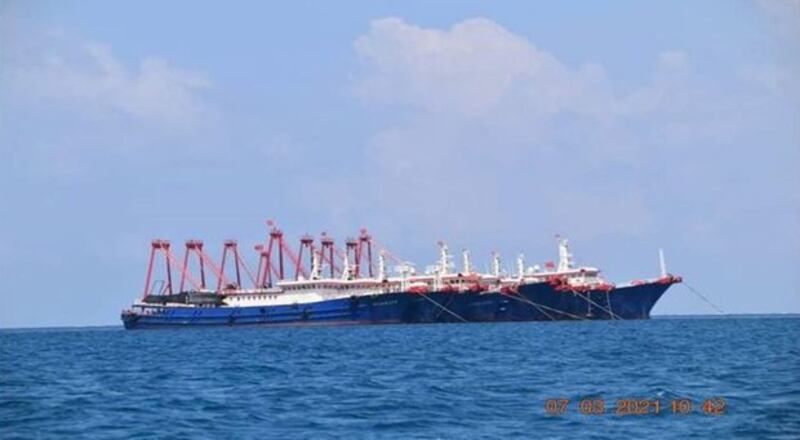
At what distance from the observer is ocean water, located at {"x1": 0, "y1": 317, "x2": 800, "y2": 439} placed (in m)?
35.2

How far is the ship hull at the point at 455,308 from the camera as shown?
458ft

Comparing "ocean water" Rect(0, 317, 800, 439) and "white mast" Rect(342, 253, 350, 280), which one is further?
"white mast" Rect(342, 253, 350, 280)

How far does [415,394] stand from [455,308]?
99.4 meters

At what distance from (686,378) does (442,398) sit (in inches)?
490

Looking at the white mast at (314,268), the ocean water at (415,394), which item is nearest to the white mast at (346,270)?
the white mast at (314,268)

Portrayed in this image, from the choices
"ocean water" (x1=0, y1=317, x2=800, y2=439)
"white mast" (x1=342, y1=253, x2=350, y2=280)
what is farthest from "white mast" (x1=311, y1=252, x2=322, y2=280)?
"ocean water" (x1=0, y1=317, x2=800, y2=439)

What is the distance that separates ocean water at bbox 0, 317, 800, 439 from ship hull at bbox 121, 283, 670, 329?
6537 centimetres

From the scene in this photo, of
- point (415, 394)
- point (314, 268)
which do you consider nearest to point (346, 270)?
point (314, 268)

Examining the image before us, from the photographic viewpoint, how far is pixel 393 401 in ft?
137

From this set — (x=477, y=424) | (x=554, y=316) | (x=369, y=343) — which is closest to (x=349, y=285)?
(x=554, y=316)

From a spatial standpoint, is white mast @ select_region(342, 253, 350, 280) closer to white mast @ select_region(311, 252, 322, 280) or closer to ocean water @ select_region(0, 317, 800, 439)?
white mast @ select_region(311, 252, 322, 280)

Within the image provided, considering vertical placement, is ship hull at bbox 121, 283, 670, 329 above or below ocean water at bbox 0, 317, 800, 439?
above

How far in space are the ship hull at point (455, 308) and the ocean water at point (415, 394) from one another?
214 ft

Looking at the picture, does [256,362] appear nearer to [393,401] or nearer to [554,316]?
[393,401]
